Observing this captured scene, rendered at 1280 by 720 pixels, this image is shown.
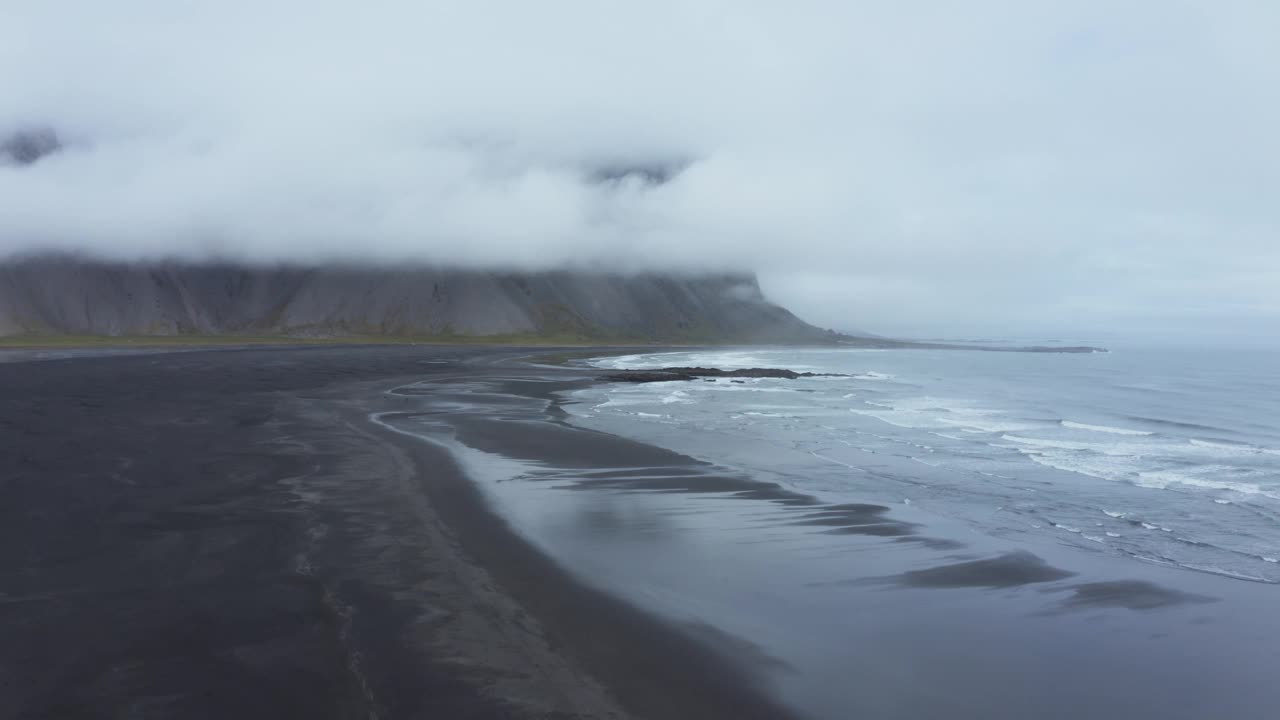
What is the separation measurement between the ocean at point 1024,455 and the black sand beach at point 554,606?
217 centimetres

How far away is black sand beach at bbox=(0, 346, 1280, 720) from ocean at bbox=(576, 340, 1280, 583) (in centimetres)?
217

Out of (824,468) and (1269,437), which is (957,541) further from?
(1269,437)

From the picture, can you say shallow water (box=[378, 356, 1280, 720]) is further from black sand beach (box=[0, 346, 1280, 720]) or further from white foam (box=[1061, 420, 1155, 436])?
white foam (box=[1061, 420, 1155, 436])

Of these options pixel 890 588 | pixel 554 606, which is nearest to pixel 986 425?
pixel 890 588

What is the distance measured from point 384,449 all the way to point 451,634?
1643 centimetres

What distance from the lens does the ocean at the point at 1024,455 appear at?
16906 mm

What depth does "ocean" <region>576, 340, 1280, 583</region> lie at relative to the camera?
16.9 meters

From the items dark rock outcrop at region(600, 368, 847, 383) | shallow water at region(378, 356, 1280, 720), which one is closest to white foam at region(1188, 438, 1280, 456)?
shallow water at region(378, 356, 1280, 720)

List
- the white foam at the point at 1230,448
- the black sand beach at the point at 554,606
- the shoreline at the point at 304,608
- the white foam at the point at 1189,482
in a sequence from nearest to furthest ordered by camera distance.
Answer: the shoreline at the point at 304,608
the black sand beach at the point at 554,606
the white foam at the point at 1189,482
the white foam at the point at 1230,448

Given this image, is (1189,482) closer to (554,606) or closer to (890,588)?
(890,588)

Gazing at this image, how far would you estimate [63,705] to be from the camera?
762 cm

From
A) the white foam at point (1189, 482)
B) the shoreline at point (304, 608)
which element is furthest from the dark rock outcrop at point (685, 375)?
the shoreline at point (304, 608)

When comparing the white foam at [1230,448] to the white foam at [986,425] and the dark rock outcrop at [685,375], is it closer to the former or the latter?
the white foam at [986,425]

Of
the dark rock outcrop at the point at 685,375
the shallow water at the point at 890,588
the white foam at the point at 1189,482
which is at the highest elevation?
the dark rock outcrop at the point at 685,375
